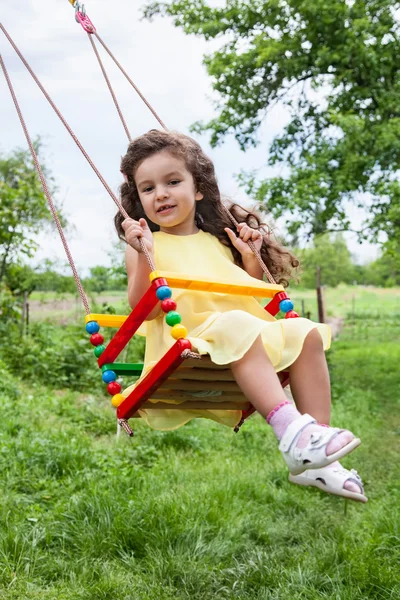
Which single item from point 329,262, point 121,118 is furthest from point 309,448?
point 329,262

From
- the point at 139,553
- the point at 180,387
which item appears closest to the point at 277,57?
the point at 139,553

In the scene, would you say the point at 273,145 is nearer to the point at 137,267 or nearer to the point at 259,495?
the point at 259,495

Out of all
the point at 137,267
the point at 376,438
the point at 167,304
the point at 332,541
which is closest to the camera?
the point at 167,304

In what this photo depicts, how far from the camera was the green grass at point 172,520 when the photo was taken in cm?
411

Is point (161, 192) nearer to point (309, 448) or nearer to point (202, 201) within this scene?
point (202, 201)

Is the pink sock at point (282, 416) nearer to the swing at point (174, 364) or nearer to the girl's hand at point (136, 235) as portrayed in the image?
the swing at point (174, 364)

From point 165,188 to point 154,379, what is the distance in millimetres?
892

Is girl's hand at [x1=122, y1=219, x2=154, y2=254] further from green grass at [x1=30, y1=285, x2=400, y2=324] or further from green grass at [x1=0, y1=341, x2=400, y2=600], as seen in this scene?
green grass at [x1=30, y1=285, x2=400, y2=324]

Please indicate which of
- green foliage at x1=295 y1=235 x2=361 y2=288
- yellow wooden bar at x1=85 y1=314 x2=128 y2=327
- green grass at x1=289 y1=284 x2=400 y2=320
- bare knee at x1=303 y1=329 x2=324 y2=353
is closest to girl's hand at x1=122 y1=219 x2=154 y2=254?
yellow wooden bar at x1=85 y1=314 x2=128 y2=327

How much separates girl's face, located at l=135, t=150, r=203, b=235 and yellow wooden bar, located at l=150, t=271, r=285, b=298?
48 cm

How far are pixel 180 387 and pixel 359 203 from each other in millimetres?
8528

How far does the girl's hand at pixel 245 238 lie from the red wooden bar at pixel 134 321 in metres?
0.75

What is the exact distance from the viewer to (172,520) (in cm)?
468

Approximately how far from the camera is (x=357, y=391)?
1044 centimetres
